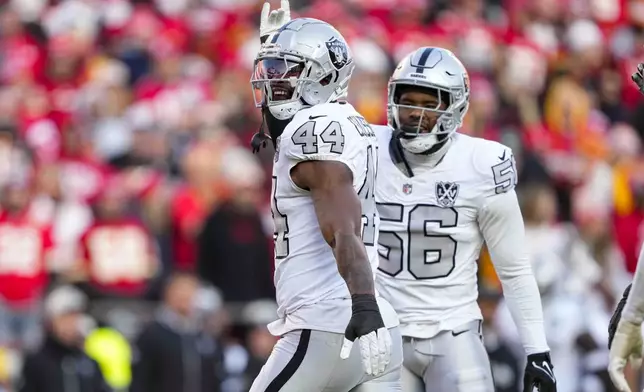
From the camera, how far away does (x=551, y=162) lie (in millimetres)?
12766

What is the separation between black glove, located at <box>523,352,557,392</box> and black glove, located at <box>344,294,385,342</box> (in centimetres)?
150

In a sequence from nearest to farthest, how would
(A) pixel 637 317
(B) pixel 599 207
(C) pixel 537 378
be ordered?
(A) pixel 637 317 < (C) pixel 537 378 < (B) pixel 599 207

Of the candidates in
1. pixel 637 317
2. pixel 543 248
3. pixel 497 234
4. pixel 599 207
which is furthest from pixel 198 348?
A: pixel 637 317

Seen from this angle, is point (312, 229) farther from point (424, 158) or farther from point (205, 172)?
point (205, 172)

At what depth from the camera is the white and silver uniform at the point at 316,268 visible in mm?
4977

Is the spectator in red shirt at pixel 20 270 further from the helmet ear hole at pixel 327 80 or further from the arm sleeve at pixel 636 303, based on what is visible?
the arm sleeve at pixel 636 303

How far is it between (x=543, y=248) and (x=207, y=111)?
303 centimetres

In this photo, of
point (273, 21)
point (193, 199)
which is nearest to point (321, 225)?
point (273, 21)

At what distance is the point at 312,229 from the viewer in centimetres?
509

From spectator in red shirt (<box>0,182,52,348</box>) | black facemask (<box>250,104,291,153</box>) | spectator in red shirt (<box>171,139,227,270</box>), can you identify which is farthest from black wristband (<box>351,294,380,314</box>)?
spectator in red shirt (<box>171,139,227,270</box>)

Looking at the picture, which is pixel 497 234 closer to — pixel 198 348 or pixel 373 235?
pixel 373 235

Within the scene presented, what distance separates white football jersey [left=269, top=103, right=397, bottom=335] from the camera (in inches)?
197

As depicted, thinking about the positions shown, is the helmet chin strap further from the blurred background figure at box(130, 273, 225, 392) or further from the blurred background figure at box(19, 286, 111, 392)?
the blurred background figure at box(19, 286, 111, 392)

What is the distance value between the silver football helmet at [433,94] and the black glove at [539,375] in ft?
3.09
